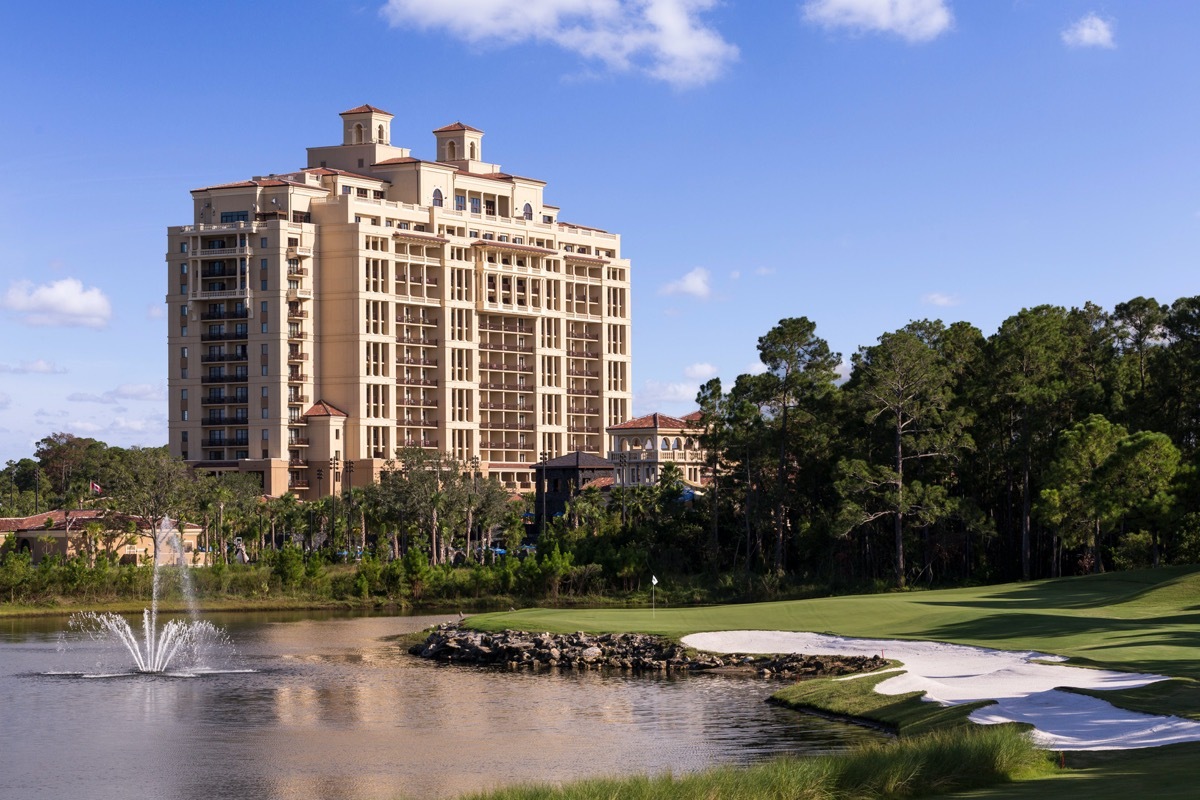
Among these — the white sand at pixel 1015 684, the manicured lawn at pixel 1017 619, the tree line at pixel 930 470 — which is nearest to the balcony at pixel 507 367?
the tree line at pixel 930 470

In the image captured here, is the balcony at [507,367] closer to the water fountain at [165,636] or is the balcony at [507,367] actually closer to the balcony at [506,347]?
the balcony at [506,347]

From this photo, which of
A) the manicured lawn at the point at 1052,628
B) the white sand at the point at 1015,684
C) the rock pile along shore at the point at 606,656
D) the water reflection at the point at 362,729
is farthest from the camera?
the rock pile along shore at the point at 606,656

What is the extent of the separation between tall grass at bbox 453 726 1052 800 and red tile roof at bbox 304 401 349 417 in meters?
132

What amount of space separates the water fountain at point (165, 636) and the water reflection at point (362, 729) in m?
2.69

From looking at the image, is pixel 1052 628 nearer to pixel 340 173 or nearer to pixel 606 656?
pixel 606 656

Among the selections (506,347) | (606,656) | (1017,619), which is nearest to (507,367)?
(506,347)

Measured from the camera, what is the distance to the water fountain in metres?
59.4

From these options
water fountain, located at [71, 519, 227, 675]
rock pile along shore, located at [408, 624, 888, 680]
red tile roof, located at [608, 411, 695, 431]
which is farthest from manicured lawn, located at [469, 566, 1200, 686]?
red tile roof, located at [608, 411, 695, 431]

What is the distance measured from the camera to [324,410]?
15688 centimetres

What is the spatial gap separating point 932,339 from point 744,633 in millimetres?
40712

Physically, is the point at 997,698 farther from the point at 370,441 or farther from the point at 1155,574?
the point at 370,441

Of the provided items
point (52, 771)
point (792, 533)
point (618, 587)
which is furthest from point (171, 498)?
point (52, 771)

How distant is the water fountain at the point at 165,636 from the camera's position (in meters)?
59.4

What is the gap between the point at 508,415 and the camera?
178 meters
